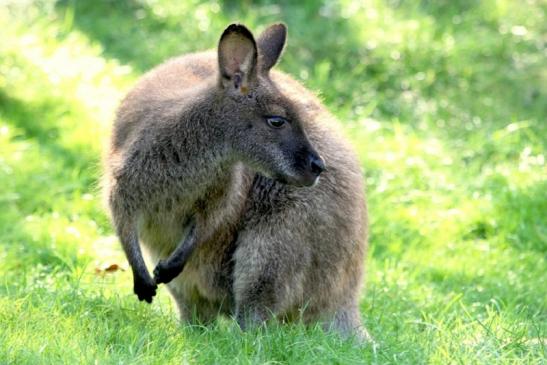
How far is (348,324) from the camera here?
17.4 ft

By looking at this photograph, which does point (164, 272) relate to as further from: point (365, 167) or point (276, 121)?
point (365, 167)

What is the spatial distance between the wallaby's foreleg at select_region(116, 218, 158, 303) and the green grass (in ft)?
0.43

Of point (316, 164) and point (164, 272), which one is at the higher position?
point (316, 164)

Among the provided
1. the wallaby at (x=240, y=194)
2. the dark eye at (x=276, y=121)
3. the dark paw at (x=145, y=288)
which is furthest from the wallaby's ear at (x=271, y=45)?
the dark paw at (x=145, y=288)

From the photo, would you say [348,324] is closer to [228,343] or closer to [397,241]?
[228,343]

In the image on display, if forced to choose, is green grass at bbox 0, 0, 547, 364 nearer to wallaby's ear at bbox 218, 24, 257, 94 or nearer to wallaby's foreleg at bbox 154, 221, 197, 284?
wallaby's foreleg at bbox 154, 221, 197, 284

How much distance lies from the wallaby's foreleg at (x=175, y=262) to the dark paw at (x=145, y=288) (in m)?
0.04

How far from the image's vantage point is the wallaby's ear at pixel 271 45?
16.7ft

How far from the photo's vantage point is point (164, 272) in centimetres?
504

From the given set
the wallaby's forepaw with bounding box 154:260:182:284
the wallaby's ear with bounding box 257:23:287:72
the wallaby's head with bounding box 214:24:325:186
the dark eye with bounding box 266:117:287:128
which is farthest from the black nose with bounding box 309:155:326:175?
the wallaby's forepaw with bounding box 154:260:182:284

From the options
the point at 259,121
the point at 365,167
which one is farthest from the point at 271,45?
the point at 365,167

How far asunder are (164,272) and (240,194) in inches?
20.7

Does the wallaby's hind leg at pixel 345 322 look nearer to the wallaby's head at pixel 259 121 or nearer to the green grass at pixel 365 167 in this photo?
the green grass at pixel 365 167

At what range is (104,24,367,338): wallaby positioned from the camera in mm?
4941
